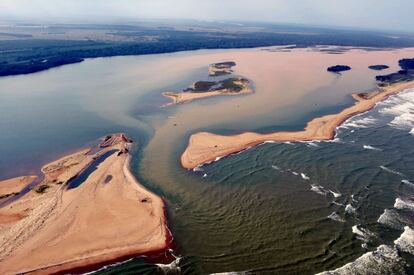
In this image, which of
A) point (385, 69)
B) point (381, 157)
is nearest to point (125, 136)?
point (381, 157)

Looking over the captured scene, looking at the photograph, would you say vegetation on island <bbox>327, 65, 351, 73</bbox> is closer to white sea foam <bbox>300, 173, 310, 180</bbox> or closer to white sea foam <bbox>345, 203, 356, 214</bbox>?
white sea foam <bbox>300, 173, 310, 180</bbox>

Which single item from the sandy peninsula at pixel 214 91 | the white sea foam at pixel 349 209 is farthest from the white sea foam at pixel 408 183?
the sandy peninsula at pixel 214 91

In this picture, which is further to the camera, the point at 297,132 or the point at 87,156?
the point at 297,132

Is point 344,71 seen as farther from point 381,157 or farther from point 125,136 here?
point 125,136

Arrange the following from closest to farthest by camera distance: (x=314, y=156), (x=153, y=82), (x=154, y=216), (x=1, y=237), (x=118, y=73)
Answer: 1. (x=1, y=237)
2. (x=154, y=216)
3. (x=314, y=156)
4. (x=153, y=82)
5. (x=118, y=73)

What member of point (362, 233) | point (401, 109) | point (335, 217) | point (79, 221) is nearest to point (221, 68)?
point (401, 109)

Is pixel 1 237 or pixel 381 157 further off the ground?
pixel 381 157
